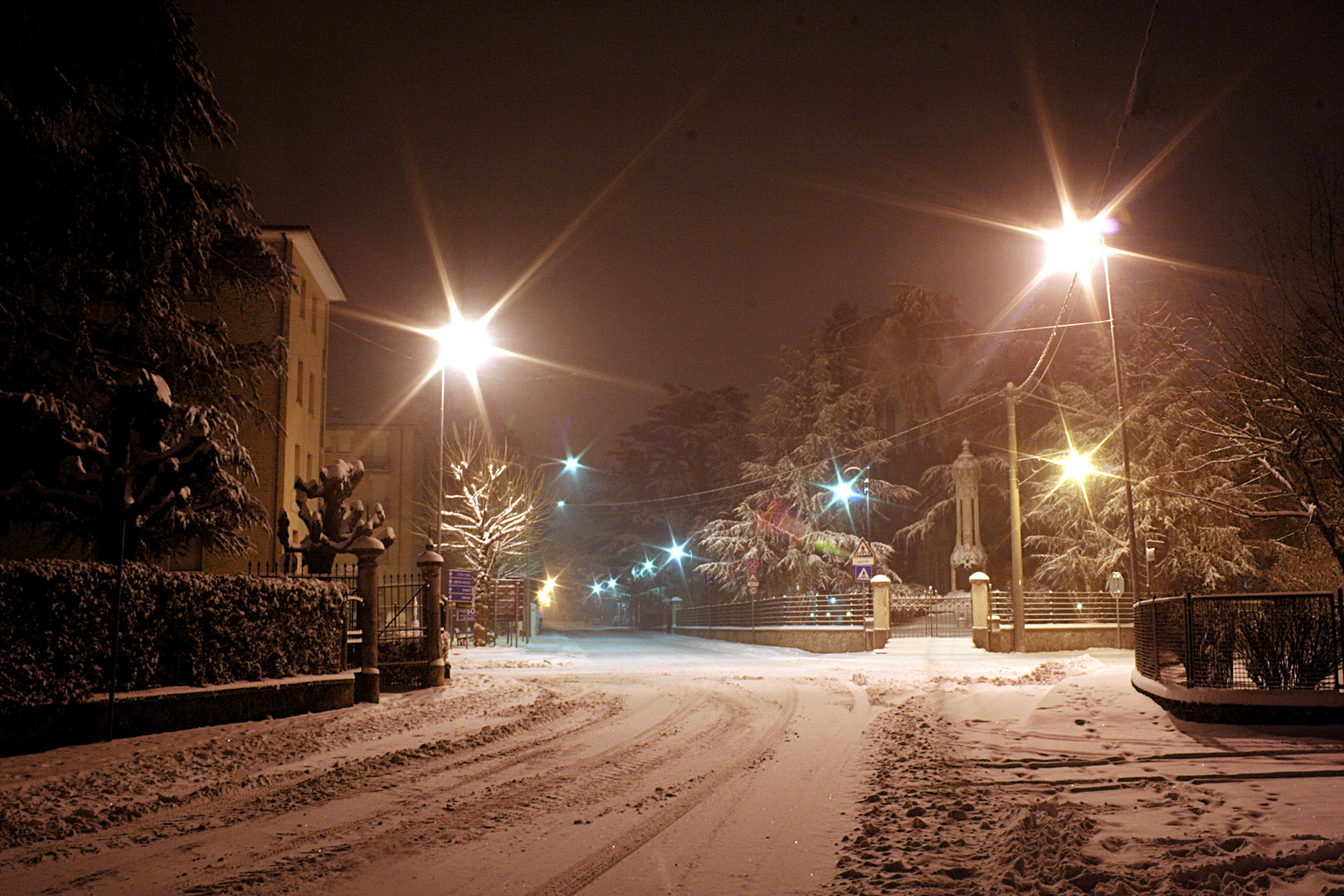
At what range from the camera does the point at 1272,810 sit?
6363 mm

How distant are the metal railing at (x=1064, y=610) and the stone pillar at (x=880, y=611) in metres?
3.44

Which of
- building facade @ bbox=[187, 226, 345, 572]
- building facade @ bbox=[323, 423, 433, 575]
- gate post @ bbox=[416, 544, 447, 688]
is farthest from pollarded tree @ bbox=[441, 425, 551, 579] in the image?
gate post @ bbox=[416, 544, 447, 688]

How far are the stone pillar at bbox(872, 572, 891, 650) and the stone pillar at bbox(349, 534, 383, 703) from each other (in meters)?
18.7

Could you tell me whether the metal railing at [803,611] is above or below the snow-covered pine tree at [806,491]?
below

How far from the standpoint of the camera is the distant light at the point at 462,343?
74.3 ft

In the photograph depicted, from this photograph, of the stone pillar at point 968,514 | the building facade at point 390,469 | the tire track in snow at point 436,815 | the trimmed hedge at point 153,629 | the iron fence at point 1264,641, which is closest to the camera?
the tire track in snow at point 436,815

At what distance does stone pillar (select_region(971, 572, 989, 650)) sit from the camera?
3017cm

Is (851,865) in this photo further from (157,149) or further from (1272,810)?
(157,149)

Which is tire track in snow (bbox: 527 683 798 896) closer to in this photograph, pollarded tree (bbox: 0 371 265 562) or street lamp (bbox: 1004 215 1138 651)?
pollarded tree (bbox: 0 371 265 562)

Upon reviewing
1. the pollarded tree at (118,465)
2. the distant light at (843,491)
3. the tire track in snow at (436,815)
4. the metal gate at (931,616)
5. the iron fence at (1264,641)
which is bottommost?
the metal gate at (931,616)

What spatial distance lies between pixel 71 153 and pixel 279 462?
718 inches

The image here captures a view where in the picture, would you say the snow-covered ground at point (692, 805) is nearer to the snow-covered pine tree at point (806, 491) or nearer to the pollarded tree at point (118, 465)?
the pollarded tree at point (118, 465)

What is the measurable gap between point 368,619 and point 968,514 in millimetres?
31918

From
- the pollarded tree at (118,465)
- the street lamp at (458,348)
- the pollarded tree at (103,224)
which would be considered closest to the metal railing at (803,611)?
the street lamp at (458,348)
